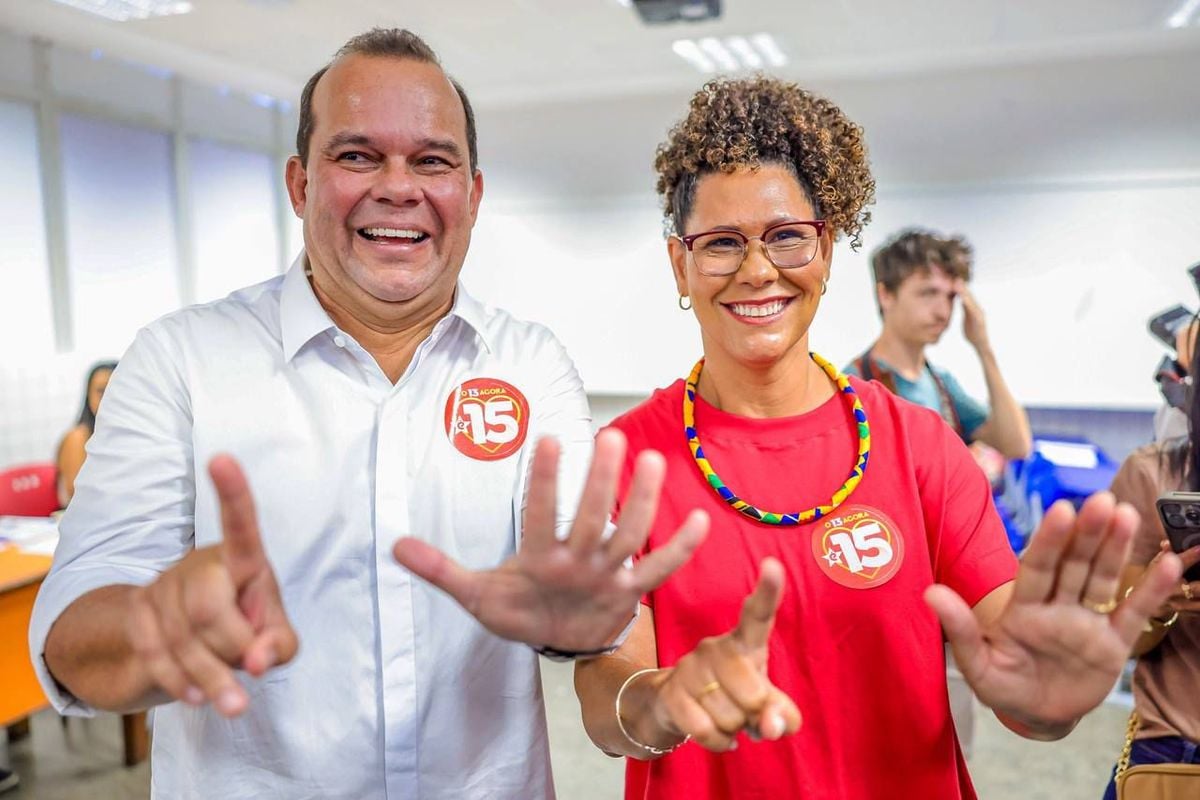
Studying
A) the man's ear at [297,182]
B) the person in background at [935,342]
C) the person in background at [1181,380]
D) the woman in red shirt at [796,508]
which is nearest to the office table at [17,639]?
the man's ear at [297,182]

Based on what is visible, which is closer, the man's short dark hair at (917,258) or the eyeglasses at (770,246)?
A: the eyeglasses at (770,246)

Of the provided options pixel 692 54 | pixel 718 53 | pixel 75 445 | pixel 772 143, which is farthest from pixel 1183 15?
pixel 75 445

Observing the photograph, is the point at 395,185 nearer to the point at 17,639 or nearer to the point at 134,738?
the point at 17,639

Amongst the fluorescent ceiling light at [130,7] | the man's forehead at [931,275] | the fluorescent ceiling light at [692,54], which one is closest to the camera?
the man's forehead at [931,275]

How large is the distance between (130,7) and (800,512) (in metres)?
4.94

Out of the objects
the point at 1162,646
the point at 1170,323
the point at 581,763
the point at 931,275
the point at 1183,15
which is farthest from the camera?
the point at 1183,15

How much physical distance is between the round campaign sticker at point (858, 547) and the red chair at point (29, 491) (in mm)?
3892

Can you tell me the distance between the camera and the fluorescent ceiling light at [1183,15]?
4.27 meters

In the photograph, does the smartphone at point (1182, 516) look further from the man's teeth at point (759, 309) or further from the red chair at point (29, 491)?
the red chair at point (29, 491)

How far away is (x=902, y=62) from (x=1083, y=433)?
2714mm

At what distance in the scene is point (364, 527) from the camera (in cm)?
120

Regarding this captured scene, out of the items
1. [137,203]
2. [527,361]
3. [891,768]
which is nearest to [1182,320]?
[891,768]

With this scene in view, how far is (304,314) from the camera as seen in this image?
4.08ft

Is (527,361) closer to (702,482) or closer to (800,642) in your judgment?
(702,482)
